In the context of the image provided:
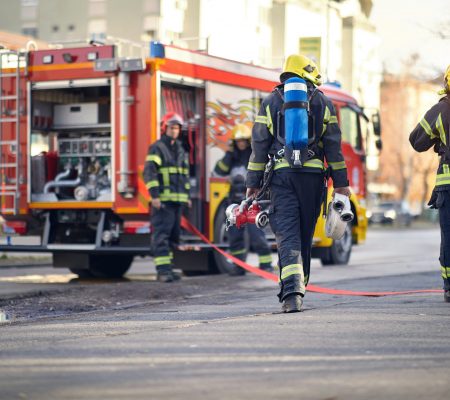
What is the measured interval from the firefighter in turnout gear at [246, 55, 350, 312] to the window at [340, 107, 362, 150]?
958 cm

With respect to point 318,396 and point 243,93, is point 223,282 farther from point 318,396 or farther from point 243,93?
point 318,396

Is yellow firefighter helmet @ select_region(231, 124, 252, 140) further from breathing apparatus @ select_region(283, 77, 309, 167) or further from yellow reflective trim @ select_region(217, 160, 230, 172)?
breathing apparatus @ select_region(283, 77, 309, 167)

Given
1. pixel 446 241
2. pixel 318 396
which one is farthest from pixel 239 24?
pixel 318 396

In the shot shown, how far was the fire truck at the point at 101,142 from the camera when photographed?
13.6 meters

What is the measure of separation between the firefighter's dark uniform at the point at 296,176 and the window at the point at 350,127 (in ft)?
31.5

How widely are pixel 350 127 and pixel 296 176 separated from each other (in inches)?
404

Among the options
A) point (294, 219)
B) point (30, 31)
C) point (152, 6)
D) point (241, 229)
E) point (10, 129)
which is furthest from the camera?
point (30, 31)

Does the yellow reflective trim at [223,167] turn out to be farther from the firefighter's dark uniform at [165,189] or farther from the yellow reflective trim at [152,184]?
the yellow reflective trim at [152,184]

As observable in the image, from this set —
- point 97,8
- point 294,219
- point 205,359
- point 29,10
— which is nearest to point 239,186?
point 294,219

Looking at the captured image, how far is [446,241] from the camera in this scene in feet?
29.3

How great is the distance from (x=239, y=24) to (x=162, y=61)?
4732 centimetres

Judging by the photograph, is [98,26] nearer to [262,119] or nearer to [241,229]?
[241,229]

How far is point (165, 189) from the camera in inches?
519

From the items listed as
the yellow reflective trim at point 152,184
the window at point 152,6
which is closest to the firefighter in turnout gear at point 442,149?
the yellow reflective trim at point 152,184
